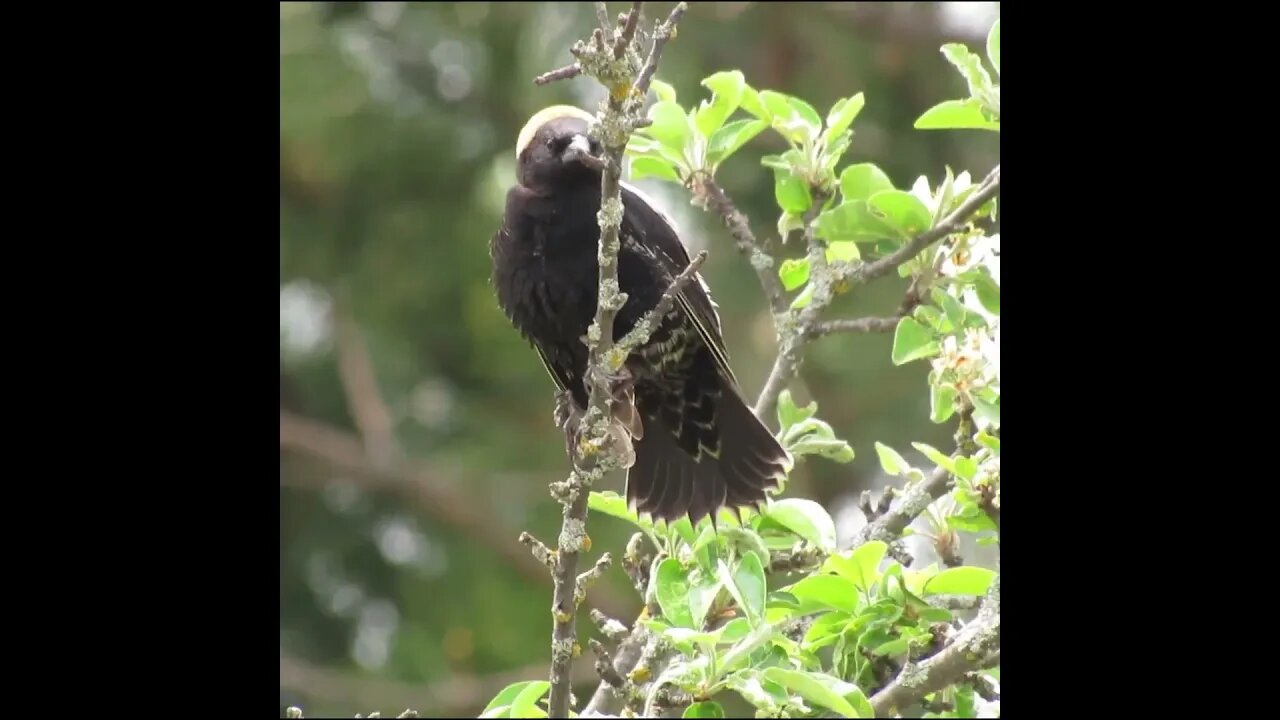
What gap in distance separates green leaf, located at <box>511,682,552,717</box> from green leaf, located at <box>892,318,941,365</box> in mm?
879

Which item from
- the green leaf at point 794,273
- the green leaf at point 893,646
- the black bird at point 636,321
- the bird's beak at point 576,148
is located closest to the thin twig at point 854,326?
the green leaf at point 794,273

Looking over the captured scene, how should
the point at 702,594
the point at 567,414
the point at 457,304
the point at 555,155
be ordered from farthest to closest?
1. the point at 457,304
2. the point at 567,414
3. the point at 555,155
4. the point at 702,594

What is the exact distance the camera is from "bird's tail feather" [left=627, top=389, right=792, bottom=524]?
2990 mm

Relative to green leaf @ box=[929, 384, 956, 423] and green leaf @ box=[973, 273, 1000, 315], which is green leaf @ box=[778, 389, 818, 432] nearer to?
green leaf @ box=[929, 384, 956, 423]

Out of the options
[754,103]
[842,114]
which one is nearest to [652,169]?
[754,103]

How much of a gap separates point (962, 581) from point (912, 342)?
557mm

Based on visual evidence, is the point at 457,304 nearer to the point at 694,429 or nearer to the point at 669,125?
the point at 694,429

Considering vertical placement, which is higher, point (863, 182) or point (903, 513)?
point (863, 182)

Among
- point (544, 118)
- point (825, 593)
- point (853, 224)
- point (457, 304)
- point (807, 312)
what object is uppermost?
point (457, 304)

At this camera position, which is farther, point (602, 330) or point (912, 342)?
point (912, 342)

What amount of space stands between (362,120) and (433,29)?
19.2 inches

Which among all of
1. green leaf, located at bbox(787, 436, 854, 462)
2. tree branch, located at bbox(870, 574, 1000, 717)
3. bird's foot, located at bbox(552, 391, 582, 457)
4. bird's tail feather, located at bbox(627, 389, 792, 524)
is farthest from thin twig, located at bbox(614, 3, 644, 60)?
bird's foot, located at bbox(552, 391, 582, 457)

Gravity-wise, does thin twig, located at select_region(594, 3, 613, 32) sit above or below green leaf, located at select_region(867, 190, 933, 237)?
below

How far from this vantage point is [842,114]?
2682 mm
